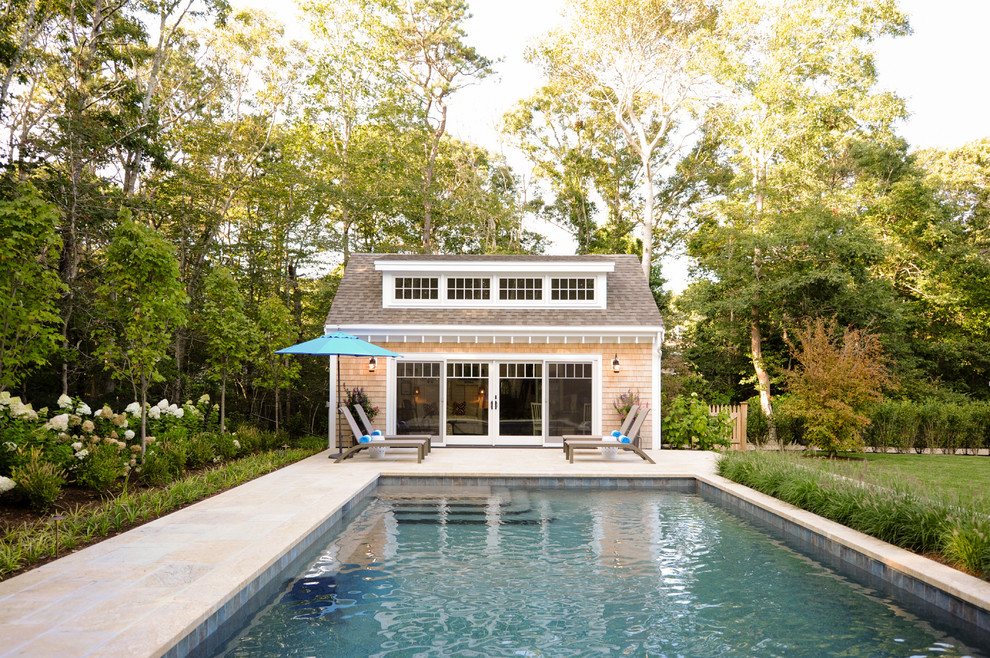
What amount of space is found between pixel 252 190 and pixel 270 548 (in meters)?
18.2

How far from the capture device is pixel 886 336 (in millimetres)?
18484

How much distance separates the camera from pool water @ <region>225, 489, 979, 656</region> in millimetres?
4141

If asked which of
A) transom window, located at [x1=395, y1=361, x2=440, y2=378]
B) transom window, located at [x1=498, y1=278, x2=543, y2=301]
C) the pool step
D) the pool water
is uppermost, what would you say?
transom window, located at [x1=498, y1=278, x2=543, y2=301]

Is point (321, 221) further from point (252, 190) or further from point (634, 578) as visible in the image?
point (634, 578)

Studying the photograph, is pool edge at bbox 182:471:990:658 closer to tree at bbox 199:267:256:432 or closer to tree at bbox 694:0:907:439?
tree at bbox 199:267:256:432

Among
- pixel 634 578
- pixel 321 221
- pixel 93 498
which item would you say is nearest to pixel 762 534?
pixel 634 578

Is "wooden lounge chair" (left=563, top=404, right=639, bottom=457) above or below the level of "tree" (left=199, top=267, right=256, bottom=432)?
below

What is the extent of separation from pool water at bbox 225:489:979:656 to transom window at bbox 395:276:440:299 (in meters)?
8.15

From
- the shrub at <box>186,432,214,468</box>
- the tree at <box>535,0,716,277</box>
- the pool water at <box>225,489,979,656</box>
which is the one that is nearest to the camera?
the pool water at <box>225,489,979,656</box>

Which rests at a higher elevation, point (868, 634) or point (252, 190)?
point (252, 190)

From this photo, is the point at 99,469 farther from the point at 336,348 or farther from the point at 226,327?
the point at 226,327

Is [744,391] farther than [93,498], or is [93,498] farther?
[744,391]

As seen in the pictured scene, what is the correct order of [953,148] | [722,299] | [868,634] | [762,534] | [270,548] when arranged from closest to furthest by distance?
1. [868,634]
2. [270,548]
3. [762,534]
4. [722,299]
5. [953,148]

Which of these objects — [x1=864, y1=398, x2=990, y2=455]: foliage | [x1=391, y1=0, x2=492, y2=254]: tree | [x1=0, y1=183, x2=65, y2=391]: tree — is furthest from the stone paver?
[x1=391, y1=0, x2=492, y2=254]: tree
